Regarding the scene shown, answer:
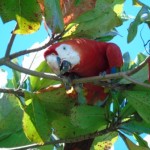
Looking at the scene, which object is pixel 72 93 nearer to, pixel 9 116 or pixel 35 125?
pixel 35 125

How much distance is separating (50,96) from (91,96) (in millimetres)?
207

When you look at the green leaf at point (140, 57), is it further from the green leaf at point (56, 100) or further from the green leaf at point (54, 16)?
the green leaf at point (54, 16)

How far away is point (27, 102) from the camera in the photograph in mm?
1449

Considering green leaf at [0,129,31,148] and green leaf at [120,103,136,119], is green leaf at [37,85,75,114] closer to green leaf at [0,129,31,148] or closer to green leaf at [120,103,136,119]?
green leaf at [120,103,136,119]

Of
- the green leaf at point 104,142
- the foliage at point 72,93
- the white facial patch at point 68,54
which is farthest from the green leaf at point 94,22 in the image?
the green leaf at point 104,142

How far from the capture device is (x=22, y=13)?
4.17 ft

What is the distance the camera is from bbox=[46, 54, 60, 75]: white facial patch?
152cm

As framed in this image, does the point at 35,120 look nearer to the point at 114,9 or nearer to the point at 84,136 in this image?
the point at 84,136

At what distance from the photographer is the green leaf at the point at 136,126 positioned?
1.55m

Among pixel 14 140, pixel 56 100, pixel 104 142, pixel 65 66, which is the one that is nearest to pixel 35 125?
pixel 56 100

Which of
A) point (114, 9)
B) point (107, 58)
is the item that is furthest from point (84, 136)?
point (114, 9)

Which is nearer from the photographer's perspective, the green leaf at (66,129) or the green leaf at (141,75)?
the green leaf at (141,75)

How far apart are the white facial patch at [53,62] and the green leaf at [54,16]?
0.73 ft

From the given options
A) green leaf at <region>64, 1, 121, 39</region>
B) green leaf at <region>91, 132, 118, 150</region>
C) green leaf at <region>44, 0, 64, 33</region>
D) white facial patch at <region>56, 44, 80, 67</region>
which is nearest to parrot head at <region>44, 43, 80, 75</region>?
white facial patch at <region>56, 44, 80, 67</region>
